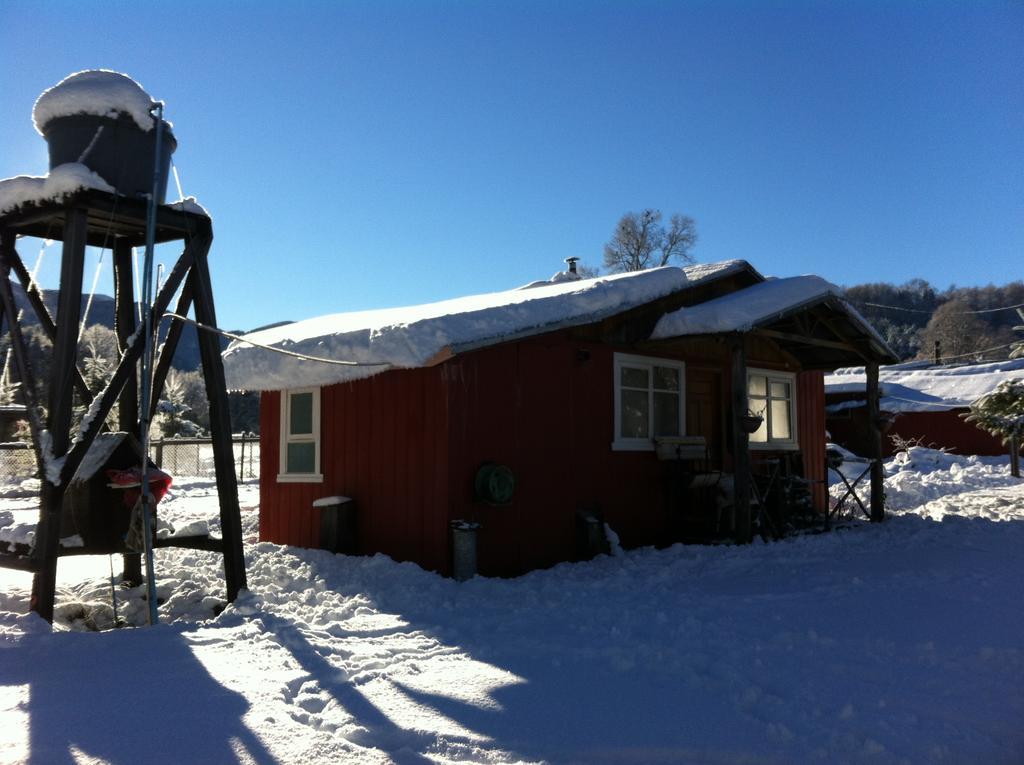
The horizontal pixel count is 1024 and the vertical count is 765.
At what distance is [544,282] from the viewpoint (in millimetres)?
12641

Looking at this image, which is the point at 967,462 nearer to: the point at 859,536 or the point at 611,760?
the point at 859,536

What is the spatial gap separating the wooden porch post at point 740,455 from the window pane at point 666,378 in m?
1.16

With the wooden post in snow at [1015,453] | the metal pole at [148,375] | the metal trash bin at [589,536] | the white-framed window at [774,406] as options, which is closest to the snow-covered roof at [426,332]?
the metal pole at [148,375]

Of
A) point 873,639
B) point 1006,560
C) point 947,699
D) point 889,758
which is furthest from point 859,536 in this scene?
point 889,758

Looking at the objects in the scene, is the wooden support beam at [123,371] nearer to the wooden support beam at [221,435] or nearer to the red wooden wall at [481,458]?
the wooden support beam at [221,435]

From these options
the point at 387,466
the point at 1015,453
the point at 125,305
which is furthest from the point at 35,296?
the point at 1015,453

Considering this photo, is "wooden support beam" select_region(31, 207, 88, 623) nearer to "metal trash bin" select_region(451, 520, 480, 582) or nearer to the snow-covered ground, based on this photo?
the snow-covered ground

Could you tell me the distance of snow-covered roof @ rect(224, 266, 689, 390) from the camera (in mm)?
7203

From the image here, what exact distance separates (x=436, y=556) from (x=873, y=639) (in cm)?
391

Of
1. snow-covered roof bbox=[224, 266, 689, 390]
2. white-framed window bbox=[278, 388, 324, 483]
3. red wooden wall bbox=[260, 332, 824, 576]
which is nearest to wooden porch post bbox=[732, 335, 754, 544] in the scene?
red wooden wall bbox=[260, 332, 824, 576]

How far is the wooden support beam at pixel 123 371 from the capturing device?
5.48 m

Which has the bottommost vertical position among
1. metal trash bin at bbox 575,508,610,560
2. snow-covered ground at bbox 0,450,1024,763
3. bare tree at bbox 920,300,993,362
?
snow-covered ground at bbox 0,450,1024,763

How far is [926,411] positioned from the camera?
92.3 feet

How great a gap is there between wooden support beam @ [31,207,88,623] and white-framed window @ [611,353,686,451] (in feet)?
19.1
